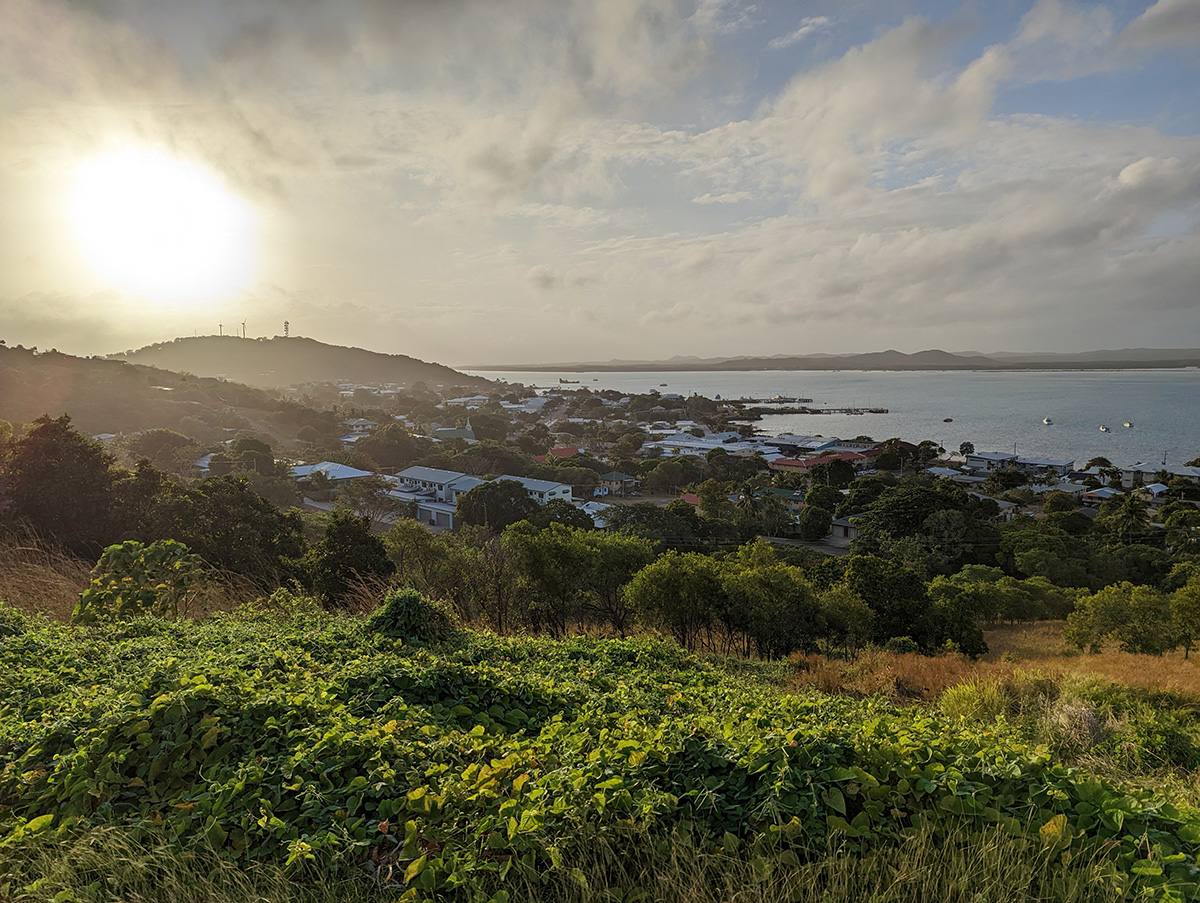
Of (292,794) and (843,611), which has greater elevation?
(292,794)

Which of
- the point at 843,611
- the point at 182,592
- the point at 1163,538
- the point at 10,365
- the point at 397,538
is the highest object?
the point at 10,365

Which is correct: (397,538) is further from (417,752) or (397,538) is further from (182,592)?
(417,752)

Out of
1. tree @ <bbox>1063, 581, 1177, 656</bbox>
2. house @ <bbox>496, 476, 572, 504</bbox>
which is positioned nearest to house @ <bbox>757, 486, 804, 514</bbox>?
house @ <bbox>496, 476, 572, 504</bbox>

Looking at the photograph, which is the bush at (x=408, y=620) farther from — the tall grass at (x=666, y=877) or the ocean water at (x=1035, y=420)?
the ocean water at (x=1035, y=420)

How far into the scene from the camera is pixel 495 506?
2995 cm

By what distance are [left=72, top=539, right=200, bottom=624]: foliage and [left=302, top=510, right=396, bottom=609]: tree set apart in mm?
6092

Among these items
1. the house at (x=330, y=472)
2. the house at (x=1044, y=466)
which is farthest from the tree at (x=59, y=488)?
the house at (x=1044, y=466)

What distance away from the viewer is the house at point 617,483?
4662 centimetres

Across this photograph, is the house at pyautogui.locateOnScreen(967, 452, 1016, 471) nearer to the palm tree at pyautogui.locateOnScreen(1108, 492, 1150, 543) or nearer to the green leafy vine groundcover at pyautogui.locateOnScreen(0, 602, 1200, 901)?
the palm tree at pyautogui.locateOnScreen(1108, 492, 1150, 543)

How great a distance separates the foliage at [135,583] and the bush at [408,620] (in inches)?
94.0

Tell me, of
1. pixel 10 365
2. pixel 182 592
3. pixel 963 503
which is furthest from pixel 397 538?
pixel 10 365

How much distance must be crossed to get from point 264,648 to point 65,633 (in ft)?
6.22

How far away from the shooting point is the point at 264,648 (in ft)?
14.5

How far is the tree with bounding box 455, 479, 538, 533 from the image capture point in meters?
29.8
